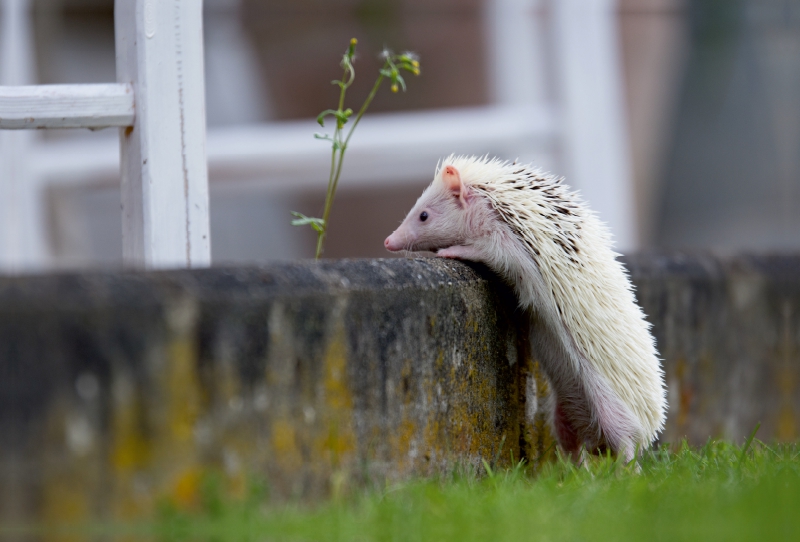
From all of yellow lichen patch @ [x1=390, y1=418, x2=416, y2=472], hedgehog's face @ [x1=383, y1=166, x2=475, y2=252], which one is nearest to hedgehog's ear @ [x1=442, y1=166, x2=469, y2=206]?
hedgehog's face @ [x1=383, y1=166, x2=475, y2=252]

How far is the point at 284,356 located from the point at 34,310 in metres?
0.67

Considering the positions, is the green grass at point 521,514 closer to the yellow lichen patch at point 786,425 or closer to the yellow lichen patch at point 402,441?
the yellow lichen patch at point 402,441

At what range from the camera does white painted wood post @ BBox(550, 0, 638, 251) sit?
6654 mm

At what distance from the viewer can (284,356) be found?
2463 millimetres

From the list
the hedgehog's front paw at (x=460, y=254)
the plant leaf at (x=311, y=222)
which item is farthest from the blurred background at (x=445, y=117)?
the hedgehog's front paw at (x=460, y=254)

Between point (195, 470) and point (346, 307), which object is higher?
point (346, 307)

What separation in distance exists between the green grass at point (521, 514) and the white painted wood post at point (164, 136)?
1.21 m

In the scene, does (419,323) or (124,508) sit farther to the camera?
(419,323)

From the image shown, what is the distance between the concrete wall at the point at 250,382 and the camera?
6.82ft

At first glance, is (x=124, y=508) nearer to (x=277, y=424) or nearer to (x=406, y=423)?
(x=277, y=424)

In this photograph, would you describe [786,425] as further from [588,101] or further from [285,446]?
[285,446]

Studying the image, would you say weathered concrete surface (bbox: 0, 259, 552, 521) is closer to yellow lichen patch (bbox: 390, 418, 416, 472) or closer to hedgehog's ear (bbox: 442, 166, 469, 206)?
yellow lichen patch (bbox: 390, 418, 416, 472)

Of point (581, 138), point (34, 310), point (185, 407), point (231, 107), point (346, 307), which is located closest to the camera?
point (34, 310)

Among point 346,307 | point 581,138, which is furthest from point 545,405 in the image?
point 581,138
